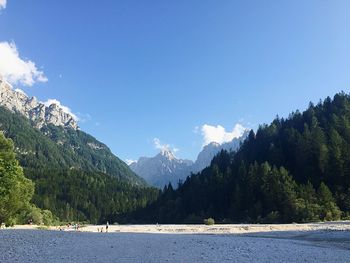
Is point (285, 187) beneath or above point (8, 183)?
above

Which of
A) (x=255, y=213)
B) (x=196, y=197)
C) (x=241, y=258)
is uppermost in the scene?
(x=196, y=197)

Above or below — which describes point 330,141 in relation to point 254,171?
above

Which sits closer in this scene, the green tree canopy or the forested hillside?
the green tree canopy

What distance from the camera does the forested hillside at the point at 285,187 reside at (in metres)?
120

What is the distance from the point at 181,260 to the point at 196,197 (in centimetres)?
14967

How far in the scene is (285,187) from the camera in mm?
125750

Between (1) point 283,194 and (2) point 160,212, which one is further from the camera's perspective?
(2) point 160,212

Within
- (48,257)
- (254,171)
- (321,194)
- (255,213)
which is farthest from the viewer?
(254,171)

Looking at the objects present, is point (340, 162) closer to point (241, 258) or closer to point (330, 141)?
point (330, 141)

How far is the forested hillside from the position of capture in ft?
395

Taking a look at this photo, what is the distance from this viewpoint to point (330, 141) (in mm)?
155375

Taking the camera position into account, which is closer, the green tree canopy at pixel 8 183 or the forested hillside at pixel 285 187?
the green tree canopy at pixel 8 183

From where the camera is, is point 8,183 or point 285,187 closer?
point 8,183

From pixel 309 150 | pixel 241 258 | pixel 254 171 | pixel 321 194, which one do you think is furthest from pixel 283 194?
pixel 241 258
